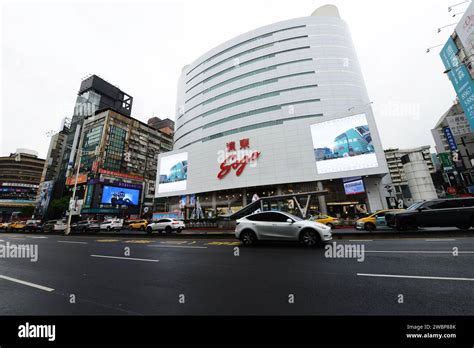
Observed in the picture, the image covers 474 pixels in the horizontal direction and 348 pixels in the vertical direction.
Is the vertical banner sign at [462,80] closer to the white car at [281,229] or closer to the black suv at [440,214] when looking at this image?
the black suv at [440,214]

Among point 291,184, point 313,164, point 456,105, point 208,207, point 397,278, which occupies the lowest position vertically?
point 397,278

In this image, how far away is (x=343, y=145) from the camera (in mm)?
31219

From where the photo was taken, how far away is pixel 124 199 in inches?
2144

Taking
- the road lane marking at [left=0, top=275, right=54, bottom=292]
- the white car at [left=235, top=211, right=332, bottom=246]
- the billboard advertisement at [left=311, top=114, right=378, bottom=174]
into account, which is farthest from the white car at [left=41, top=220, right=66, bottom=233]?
the billboard advertisement at [left=311, top=114, right=378, bottom=174]

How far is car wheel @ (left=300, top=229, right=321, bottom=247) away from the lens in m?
7.58

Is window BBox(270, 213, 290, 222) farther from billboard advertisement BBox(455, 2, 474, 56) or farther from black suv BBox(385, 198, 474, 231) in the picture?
billboard advertisement BBox(455, 2, 474, 56)

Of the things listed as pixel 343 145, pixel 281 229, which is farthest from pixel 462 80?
pixel 281 229

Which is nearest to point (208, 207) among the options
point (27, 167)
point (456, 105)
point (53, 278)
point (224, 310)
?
point (53, 278)

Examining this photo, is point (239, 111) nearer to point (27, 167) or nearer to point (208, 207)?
point (208, 207)

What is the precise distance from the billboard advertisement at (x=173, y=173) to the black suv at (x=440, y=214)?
3916 centimetres

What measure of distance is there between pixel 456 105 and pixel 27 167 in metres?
154

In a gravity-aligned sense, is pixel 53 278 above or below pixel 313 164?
below

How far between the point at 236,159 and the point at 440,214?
102 feet
